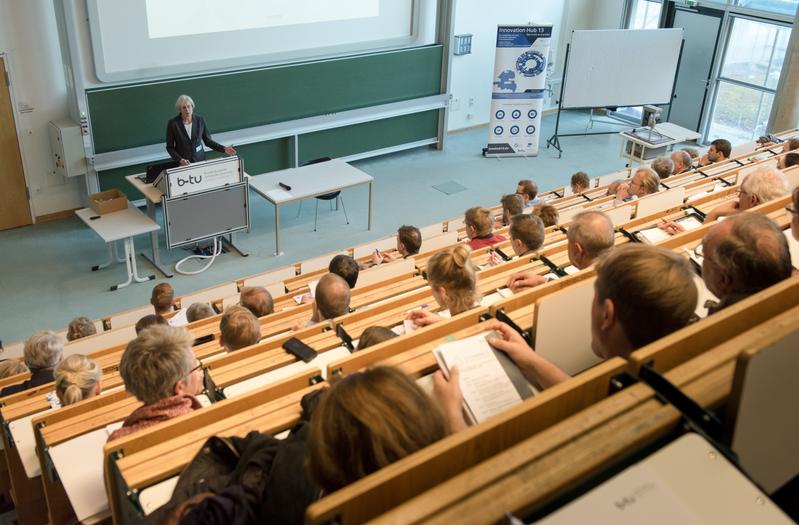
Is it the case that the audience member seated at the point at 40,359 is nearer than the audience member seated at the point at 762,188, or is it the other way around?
the audience member seated at the point at 40,359

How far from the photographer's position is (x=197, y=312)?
229 inches

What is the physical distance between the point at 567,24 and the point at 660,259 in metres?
12.2

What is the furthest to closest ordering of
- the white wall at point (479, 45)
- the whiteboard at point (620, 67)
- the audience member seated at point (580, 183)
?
1. the white wall at point (479, 45)
2. the whiteboard at point (620, 67)
3. the audience member seated at point (580, 183)

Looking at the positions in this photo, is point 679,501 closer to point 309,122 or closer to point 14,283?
point 14,283

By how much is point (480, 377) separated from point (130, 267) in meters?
6.37

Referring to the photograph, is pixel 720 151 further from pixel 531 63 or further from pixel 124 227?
pixel 124 227

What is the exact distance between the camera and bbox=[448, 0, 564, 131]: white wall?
40.0 feet

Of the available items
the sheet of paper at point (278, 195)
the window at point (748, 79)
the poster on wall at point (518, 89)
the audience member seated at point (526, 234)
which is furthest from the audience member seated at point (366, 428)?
the window at point (748, 79)

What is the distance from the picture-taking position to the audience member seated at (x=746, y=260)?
2689 mm

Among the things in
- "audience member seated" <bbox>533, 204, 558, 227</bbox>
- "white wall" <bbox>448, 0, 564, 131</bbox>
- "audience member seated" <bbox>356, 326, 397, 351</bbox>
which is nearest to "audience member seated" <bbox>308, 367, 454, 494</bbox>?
"audience member seated" <bbox>356, 326, 397, 351</bbox>

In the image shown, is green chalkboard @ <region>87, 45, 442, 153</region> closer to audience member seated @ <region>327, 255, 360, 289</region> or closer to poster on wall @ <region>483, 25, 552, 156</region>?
poster on wall @ <region>483, 25, 552, 156</region>

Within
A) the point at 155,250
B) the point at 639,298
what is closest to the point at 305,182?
the point at 155,250

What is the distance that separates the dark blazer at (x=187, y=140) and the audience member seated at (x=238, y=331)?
430cm

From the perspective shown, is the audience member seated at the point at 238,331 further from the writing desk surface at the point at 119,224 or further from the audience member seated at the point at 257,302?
the writing desk surface at the point at 119,224
